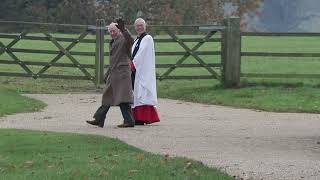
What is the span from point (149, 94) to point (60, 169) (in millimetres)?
5962

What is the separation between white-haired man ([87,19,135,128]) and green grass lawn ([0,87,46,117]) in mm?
2874

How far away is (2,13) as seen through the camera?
64062mm

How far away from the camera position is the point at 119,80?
1529 centimetres

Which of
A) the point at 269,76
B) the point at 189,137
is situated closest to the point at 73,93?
the point at 269,76

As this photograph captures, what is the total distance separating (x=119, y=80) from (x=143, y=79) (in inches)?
29.4

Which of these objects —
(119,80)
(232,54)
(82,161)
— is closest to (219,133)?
(119,80)

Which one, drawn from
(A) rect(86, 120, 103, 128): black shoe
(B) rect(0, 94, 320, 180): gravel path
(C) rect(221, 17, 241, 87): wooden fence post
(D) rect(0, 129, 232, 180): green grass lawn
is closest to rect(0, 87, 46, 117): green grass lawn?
(B) rect(0, 94, 320, 180): gravel path

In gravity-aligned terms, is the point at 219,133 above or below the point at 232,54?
below

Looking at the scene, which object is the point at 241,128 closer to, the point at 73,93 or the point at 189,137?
the point at 189,137

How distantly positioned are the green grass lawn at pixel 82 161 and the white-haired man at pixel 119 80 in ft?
6.89

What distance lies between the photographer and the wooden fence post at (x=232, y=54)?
72.5ft

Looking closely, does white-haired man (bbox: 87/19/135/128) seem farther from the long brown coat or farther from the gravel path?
the gravel path

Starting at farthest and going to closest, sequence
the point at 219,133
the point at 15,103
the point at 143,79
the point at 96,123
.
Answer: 1. the point at 15,103
2. the point at 143,79
3. the point at 96,123
4. the point at 219,133

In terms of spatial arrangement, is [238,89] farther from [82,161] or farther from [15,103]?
[82,161]
